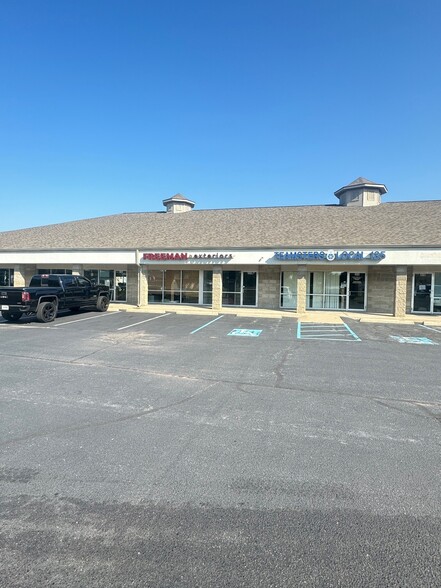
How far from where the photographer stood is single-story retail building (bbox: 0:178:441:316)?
60.2ft

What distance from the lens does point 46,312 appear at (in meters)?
15.1

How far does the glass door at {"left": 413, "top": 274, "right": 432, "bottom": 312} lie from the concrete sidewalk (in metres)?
0.64

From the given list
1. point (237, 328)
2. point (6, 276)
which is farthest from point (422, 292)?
point (6, 276)

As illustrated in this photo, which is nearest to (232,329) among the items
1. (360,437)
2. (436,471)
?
(360,437)

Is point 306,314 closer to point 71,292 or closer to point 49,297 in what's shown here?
point 71,292

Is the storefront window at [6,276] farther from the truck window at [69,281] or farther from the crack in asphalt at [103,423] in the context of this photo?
the crack in asphalt at [103,423]

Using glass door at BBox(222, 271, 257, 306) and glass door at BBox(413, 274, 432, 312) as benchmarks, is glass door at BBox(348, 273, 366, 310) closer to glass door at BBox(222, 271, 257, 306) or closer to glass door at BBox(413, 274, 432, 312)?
glass door at BBox(413, 274, 432, 312)

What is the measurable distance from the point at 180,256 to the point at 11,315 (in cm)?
891

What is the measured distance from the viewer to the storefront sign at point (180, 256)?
19.7m

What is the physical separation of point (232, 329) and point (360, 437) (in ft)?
31.4

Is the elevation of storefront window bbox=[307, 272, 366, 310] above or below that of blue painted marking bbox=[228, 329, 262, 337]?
above

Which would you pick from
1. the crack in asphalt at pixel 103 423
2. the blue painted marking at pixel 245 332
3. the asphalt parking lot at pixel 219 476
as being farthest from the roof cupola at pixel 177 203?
the crack in asphalt at pixel 103 423

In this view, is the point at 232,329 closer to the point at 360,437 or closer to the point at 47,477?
the point at 360,437

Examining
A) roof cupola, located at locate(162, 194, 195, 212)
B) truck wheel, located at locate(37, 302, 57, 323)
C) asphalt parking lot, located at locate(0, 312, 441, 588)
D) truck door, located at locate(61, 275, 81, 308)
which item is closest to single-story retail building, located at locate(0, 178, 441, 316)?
truck door, located at locate(61, 275, 81, 308)
